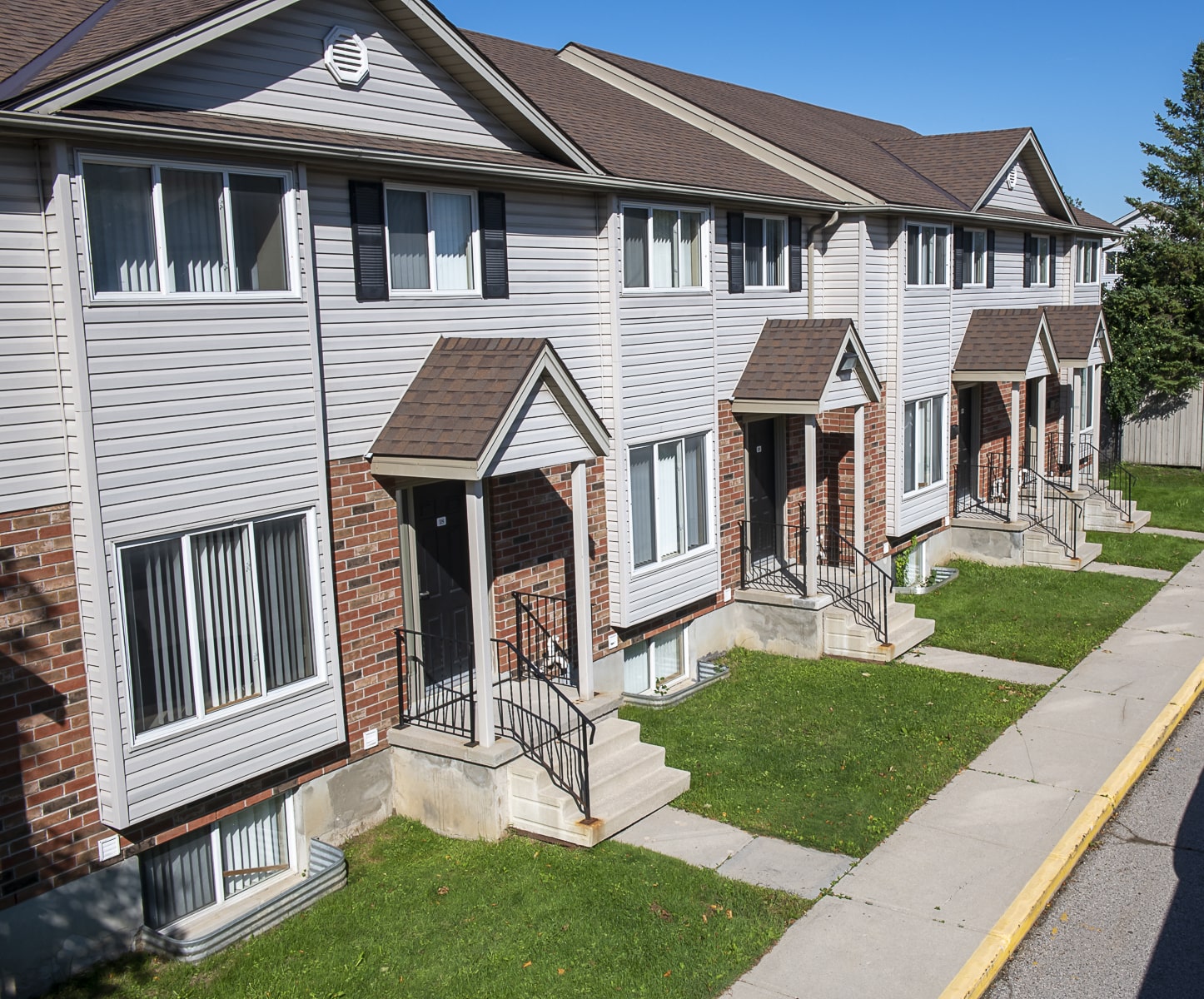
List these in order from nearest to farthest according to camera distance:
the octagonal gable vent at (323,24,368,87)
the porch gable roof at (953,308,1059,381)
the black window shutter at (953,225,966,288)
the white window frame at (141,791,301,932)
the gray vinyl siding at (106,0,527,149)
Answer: the gray vinyl siding at (106,0,527,149), the white window frame at (141,791,301,932), the octagonal gable vent at (323,24,368,87), the porch gable roof at (953,308,1059,381), the black window shutter at (953,225,966,288)

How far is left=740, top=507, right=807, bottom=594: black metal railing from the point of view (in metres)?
16.2

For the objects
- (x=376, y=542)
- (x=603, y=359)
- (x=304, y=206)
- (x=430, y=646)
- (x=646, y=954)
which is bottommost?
(x=646, y=954)

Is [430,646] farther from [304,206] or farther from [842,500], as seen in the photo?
[842,500]

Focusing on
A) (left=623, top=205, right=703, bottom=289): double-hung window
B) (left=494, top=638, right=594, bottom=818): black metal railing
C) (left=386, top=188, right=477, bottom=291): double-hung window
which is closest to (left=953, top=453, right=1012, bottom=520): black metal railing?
(left=623, top=205, right=703, bottom=289): double-hung window

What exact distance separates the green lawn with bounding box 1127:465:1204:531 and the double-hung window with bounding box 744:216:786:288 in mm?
12015

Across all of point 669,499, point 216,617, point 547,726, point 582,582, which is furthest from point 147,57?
point 669,499

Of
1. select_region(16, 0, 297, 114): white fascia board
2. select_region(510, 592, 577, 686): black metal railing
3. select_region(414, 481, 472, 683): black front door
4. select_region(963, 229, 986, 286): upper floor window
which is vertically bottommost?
select_region(510, 592, 577, 686): black metal railing

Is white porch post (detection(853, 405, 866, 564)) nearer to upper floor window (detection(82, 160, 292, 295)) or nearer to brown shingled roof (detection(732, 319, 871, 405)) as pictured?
brown shingled roof (detection(732, 319, 871, 405))

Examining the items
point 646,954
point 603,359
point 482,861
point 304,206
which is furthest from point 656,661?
point 304,206

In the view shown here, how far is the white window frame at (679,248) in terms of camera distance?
1338 cm

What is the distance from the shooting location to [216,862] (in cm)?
949

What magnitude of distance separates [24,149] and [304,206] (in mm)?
2233

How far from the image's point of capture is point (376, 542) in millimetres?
10477

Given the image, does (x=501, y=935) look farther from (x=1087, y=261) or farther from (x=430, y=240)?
(x=1087, y=261)
